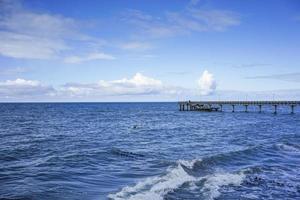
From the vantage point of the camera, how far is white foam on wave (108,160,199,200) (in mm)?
14583

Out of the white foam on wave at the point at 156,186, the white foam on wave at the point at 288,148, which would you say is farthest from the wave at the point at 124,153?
the white foam on wave at the point at 288,148

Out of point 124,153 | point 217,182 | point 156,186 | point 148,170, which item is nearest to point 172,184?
point 156,186

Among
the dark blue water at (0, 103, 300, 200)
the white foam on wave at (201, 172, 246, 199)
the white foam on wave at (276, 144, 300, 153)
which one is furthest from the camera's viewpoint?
the white foam on wave at (276, 144, 300, 153)

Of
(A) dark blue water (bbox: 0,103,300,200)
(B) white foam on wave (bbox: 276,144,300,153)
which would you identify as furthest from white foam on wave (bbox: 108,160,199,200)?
(B) white foam on wave (bbox: 276,144,300,153)

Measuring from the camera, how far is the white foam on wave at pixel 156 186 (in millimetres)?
14583

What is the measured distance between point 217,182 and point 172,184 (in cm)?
238

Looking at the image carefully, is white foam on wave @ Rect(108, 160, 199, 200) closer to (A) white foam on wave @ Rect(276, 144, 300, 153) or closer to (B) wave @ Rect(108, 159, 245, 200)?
(B) wave @ Rect(108, 159, 245, 200)

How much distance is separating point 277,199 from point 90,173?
10.3 meters

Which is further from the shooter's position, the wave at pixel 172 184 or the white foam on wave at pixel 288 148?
the white foam on wave at pixel 288 148

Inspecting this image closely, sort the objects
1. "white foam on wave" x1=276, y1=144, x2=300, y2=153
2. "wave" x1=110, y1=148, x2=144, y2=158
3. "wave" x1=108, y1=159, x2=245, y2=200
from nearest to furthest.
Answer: "wave" x1=108, y1=159, x2=245, y2=200 → "wave" x1=110, y1=148, x2=144, y2=158 → "white foam on wave" x1=276, y1=144, x2=300, y2=153

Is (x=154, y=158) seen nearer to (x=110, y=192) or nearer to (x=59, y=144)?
(x=110, y=192)

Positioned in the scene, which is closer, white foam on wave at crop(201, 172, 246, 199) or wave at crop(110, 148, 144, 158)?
white foam on wave at crop(201, 172, 246, 199)

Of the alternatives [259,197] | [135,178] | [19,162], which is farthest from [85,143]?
[259,197]

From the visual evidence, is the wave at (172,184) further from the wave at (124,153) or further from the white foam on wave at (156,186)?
the wave at (124,153)
